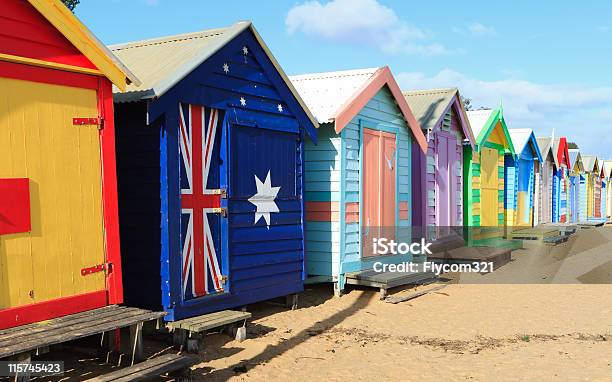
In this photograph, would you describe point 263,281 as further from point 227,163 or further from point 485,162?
point 485,162

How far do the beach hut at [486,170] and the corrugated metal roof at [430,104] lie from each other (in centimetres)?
219

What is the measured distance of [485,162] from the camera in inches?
677

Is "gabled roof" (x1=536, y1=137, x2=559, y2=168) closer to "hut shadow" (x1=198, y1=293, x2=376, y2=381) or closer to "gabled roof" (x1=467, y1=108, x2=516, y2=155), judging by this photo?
"gabled roof" (x1=467, y1=108, x2=516, y2=155)

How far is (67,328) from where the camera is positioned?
5059mm

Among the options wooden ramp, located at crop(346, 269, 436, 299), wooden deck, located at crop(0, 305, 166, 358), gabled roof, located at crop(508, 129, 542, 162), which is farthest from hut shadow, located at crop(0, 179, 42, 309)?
gabled roof, located at crop(508, 129, 542, 162)

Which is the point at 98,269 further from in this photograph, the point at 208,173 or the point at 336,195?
the point at 336,195

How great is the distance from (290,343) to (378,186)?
4561mm

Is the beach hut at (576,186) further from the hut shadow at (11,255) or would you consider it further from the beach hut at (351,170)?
the hut shadow at (11,255)

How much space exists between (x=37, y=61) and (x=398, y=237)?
8.11 m

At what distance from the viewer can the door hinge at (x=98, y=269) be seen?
5691 millimetres

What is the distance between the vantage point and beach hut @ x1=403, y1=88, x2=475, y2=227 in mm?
13586

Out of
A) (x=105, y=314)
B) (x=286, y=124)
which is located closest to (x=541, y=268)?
(x=286, y=124)

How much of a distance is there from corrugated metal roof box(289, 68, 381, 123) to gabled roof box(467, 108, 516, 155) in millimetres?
6377

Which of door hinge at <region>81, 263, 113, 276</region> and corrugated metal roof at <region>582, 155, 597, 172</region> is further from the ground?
corrugated metal roof at <region>582, 155, 597, 172</region>
